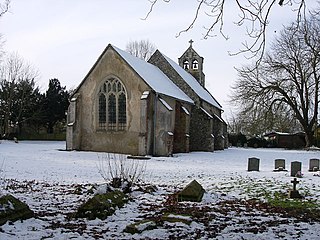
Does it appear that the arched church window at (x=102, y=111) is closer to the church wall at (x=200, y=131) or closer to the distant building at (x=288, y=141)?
the church wall at (x=200, y=131)

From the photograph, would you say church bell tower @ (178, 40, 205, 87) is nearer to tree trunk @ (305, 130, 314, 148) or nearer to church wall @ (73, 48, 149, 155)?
tree trunk @ (305, 130, 314, 148)

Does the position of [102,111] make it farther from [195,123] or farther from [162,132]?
[195,123]

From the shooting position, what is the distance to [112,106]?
28.8 m

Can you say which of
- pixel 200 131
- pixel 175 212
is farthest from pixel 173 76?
pixel 175 212

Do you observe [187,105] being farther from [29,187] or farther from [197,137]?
[29,187]

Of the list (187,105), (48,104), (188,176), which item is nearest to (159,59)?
(187,105)

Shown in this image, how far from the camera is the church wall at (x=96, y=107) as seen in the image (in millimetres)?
27578

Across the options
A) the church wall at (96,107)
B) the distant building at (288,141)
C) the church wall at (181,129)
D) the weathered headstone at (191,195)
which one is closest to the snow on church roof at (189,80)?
the church wall at (181,129)

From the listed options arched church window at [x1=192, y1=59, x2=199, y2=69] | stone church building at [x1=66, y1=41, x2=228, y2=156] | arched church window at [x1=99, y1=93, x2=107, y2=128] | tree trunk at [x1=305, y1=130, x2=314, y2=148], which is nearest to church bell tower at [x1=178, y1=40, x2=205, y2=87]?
arched church window at [x1=192, y1=59, x2=199, y2=69]

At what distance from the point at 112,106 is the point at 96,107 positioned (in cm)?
138

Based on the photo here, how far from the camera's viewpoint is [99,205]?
7684mm

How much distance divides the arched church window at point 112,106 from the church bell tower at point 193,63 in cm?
1669

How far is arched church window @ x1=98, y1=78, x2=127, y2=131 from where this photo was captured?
28.4m

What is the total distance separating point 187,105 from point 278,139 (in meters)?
28.6
